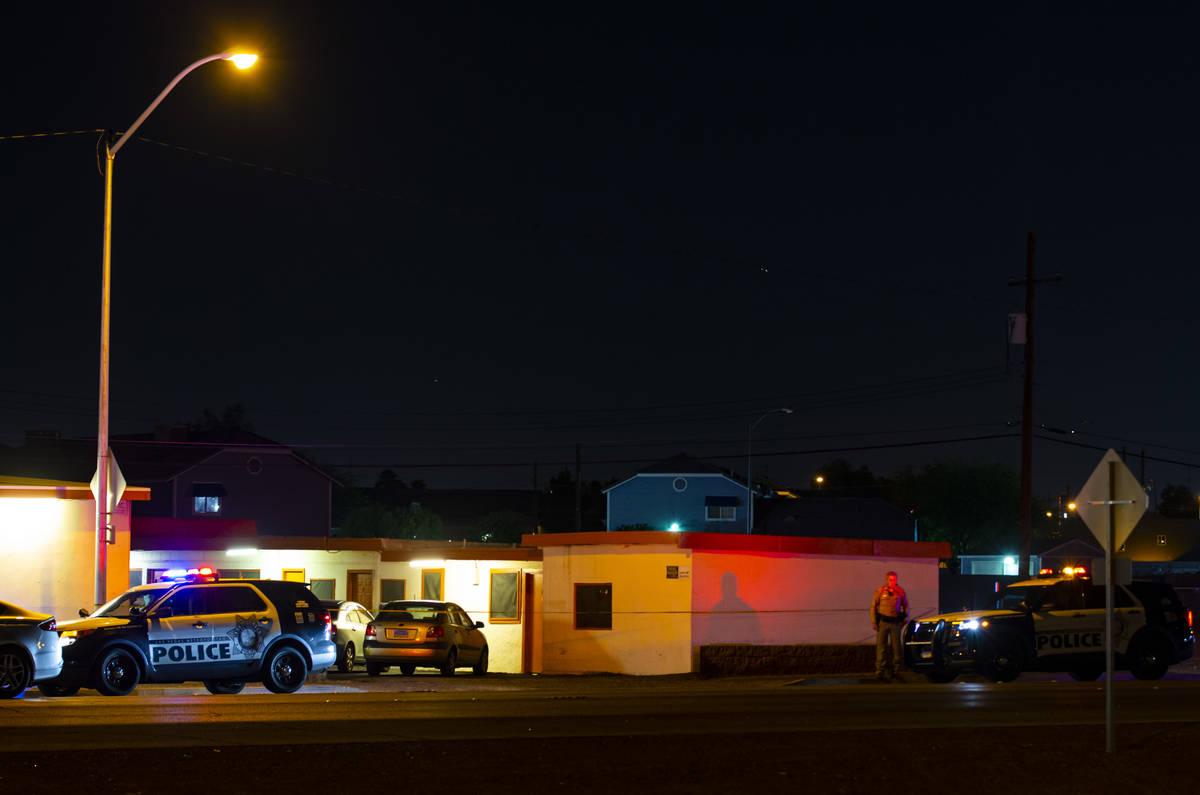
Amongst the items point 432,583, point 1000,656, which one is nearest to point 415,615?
point 432,583

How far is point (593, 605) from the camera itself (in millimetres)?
29812

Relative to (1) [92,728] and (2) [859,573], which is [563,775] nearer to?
(1) [92,728]

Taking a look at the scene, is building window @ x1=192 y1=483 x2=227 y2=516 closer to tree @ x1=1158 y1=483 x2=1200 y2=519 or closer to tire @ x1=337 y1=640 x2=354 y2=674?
tire @ x1=337 y1=640 x2=354 y2=674

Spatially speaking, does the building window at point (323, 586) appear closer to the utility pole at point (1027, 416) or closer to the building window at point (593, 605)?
the building window at point (593, 605)

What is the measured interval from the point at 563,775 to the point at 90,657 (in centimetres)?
1022

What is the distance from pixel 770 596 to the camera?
1144 inches

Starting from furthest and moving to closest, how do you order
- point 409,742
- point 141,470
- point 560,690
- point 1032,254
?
point 141,470 → point 1032,254 → point 560,690 → point 409,742

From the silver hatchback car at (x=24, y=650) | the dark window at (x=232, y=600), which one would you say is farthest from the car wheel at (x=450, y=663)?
the silver hatchback car at (x=24, y=650)

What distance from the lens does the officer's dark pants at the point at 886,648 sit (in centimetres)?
2378

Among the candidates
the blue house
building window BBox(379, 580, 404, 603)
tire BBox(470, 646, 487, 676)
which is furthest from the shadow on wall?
the blue house

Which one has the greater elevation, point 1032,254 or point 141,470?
point 1032,254

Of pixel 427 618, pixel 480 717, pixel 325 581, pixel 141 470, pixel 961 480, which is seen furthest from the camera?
pixel 961 480

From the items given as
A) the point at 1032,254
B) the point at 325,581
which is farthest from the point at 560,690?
the point at 1032,254

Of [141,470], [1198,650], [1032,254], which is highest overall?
[1032,254]
